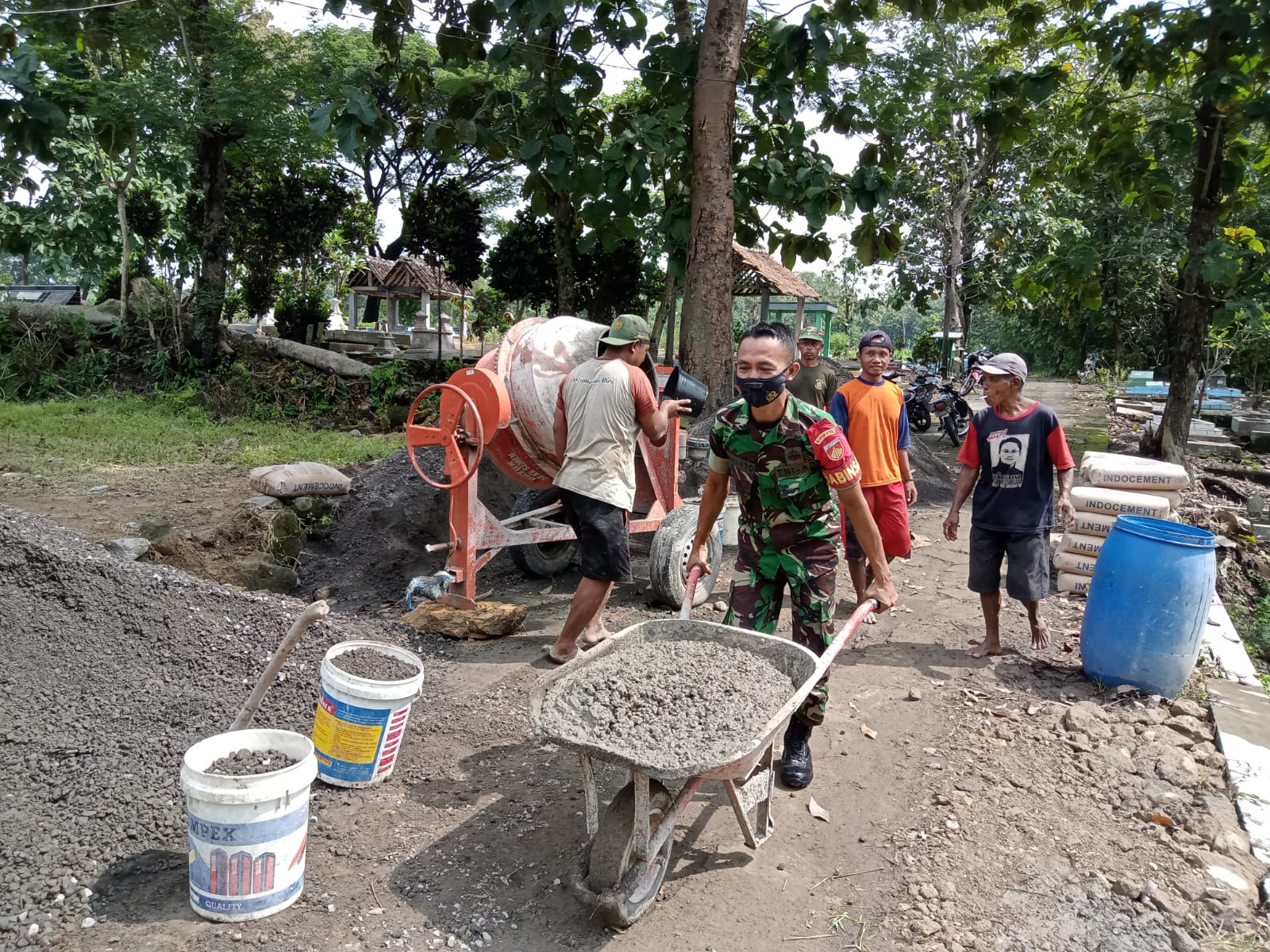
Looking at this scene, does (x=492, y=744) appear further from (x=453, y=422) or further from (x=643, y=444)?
(x=643, y=444)

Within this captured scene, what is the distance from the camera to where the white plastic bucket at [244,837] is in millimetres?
2414

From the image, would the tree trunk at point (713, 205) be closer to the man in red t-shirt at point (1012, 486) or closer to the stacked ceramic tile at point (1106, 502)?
the man in red t-shirt at point (1012, 486)

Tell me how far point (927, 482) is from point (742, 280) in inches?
388

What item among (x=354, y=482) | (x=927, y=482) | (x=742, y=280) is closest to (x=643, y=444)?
(x=354, y=482)

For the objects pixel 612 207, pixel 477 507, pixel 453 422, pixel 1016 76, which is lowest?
pixel 477 507

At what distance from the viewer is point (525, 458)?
554cm

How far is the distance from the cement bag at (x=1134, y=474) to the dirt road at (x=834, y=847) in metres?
2.15

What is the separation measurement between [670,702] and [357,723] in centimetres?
123

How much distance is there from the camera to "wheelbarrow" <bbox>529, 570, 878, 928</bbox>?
8.00ft

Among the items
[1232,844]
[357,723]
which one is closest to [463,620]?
[357,723]

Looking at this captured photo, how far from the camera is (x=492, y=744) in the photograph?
12.5ft

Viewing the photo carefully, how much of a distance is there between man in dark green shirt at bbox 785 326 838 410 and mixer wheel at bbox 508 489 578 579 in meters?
2.03

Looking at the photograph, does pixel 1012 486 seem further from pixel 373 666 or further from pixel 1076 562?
pixel 373 666

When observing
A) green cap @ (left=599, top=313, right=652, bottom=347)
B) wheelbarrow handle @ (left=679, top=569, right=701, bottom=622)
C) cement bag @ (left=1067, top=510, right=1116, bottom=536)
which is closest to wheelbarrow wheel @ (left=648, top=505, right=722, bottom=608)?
green cap @ (left=599, top=313, right=652, bottom=347)
